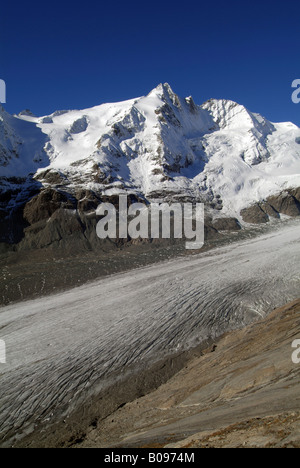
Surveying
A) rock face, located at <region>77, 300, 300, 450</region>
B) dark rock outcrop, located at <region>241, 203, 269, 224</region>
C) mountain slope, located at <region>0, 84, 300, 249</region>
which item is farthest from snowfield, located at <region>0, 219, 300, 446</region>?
mountain slope, located at <region>0, 84, 300, 249</region>

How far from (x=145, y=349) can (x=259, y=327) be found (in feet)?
18.8

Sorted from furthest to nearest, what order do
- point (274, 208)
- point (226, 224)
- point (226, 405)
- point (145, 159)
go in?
1. point (145, 159)
2. point (274, 208)
3. point (226, 224)
4. point (226, 405)

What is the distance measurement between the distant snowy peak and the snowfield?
29.9m

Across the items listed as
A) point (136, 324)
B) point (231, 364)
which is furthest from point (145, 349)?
point (231, 364)

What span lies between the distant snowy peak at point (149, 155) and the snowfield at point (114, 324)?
2988 cm

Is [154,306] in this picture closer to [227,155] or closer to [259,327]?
[259,327]

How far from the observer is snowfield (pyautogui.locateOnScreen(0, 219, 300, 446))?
1142 centimetres

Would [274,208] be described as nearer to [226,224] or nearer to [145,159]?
[226,224]

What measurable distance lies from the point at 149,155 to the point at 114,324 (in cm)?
5161

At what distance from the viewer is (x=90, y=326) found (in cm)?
1589

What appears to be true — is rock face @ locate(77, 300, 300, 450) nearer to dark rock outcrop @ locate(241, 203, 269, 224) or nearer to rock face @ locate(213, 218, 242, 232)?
rock face @ locate(213, 218, 242, 232)

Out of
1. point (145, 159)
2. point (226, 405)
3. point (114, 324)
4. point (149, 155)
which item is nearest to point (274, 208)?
point (149, 155)

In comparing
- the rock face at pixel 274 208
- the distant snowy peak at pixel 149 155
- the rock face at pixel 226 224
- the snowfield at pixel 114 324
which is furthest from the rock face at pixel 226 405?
the rock face at pixel 274 208

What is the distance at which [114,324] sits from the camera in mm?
15938
